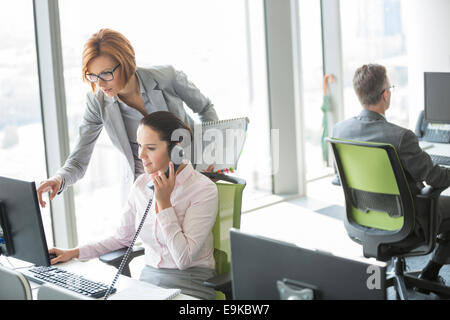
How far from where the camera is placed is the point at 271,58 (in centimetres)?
517

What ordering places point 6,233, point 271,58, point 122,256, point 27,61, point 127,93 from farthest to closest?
point 271,58, point 27,61, point 127,93, point 122,256, point 6,233

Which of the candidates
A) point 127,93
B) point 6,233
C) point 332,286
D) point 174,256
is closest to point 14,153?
point 127,93

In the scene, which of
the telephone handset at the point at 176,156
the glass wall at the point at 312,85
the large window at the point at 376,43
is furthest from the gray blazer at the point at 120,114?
the large window at the point at 376,43

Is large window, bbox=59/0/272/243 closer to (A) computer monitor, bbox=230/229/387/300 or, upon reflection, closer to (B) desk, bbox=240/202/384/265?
(B) desk, bbox=240/202/384/265

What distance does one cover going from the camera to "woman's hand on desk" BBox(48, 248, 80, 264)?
7.57 feet

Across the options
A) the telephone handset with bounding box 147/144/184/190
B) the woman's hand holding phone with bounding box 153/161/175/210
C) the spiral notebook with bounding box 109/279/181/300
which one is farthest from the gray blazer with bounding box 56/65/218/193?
the spiral notebook with bounding box 109/279/181/300

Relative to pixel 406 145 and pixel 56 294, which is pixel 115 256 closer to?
pixel 56 294

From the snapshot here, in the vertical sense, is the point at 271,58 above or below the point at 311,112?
above

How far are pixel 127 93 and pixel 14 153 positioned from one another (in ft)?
4.10

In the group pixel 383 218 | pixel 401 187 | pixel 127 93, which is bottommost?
pixel 383 218

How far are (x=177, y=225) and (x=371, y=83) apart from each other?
141 cm

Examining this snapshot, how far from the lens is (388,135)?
9.45 ft

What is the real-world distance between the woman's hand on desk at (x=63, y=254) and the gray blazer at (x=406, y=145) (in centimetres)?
149
